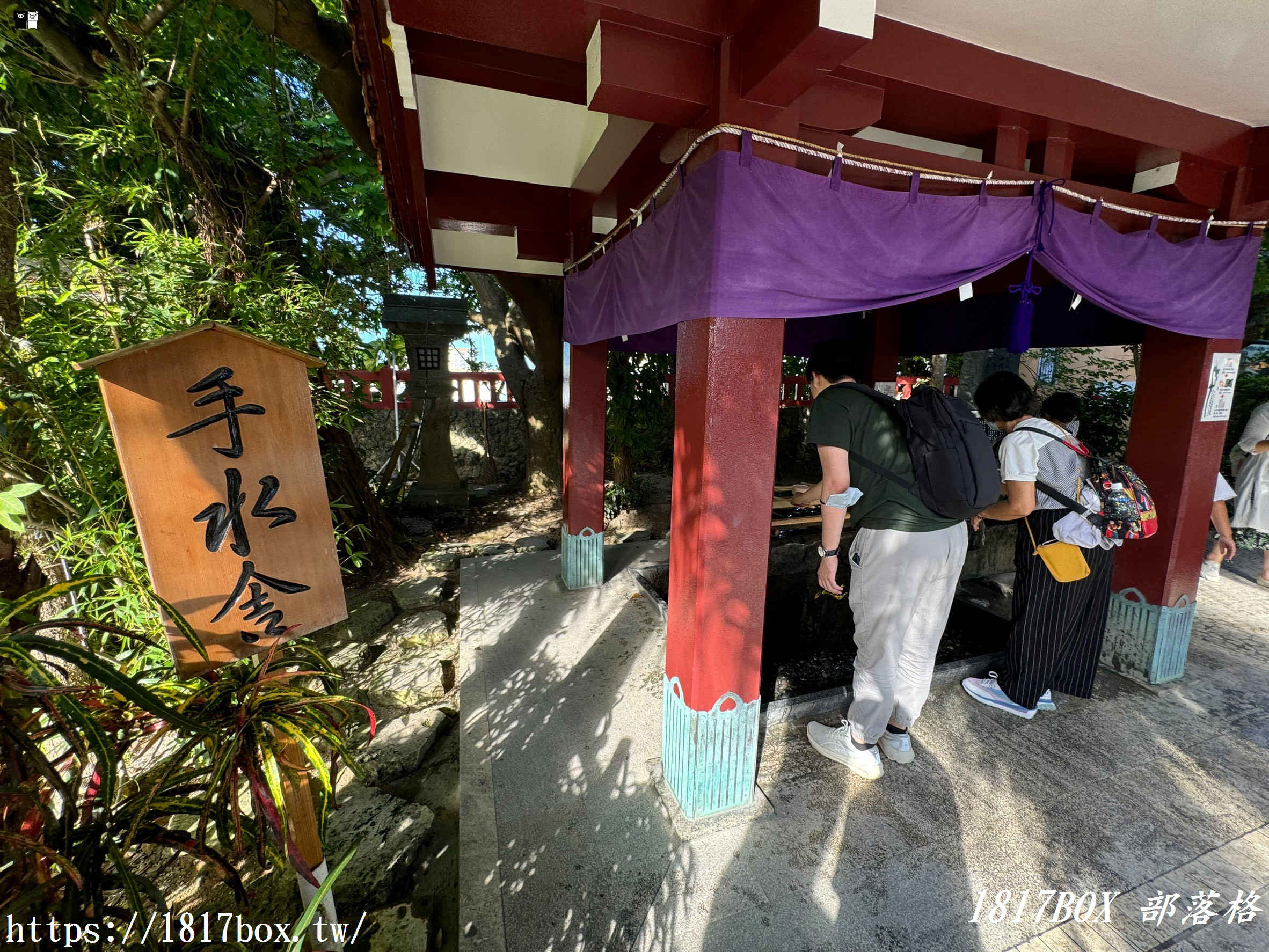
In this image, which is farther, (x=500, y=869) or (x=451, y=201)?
(x=451, y=201)

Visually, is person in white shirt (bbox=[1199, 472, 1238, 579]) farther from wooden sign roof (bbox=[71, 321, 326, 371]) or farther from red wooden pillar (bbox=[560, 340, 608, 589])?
wooden sign roof (bbox=[71, 321, 326, 371])

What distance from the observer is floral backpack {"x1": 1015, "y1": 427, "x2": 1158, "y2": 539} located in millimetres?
2867

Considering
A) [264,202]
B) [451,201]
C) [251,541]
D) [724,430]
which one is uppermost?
[264,202]

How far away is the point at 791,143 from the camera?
2.11m

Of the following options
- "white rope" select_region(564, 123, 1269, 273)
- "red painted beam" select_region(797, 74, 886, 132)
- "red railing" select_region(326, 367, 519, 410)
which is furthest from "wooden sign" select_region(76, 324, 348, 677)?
"red railing" select_region(326, 367, 519, 410)

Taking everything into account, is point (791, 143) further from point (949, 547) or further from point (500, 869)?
point (500, 869)

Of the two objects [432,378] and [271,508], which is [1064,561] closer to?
[271,508]

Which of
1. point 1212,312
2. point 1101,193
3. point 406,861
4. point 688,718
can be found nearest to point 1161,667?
point 1212,312

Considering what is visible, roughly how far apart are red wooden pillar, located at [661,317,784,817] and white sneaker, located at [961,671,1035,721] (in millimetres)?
1847

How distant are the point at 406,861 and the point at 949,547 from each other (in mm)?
2958

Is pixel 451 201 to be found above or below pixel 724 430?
above

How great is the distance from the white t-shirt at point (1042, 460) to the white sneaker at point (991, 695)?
4.17ft

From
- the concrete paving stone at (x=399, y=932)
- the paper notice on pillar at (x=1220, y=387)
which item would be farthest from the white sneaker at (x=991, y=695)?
the concrete paving stone at (x=399, y=932)

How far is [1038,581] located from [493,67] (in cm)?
399
